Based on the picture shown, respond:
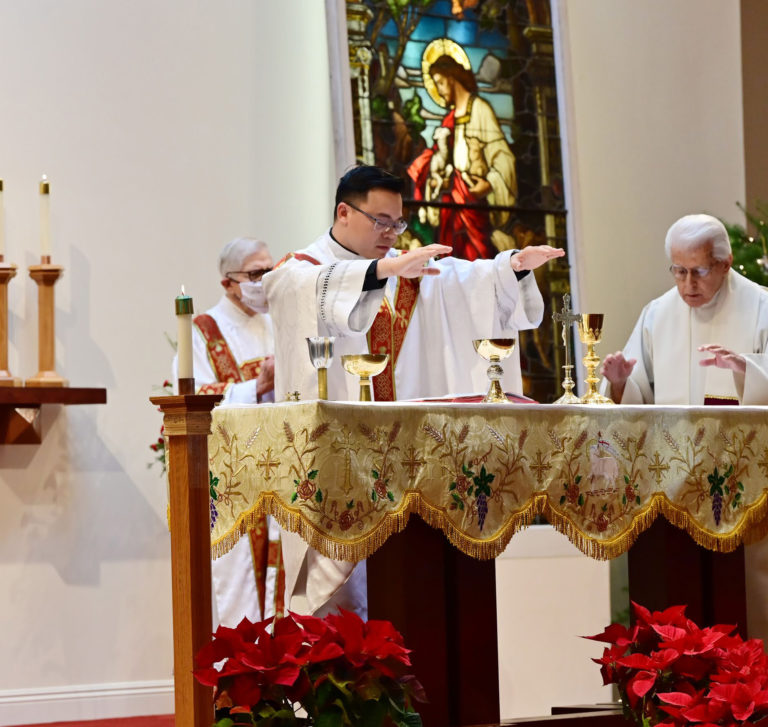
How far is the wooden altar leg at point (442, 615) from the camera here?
3.71 m

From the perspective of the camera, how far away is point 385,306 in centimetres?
457

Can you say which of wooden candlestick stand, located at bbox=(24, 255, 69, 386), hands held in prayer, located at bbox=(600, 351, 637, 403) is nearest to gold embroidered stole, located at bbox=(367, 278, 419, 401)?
hands held in prayer, located at bbox=(600, 351, 637, 403)

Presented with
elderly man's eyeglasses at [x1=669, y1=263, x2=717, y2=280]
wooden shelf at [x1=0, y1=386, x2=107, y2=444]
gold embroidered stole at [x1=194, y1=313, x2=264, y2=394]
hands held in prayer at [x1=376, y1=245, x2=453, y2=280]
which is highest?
elderly man's eyeglasses at [x1=669, y1=263, x2=717, y2=280]

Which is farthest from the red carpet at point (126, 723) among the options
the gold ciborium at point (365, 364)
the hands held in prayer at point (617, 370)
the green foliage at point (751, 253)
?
the green foliage at point (751, 253)

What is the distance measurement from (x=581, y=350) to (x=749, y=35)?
260cm

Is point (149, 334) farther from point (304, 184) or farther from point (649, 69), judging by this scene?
point (649, 69)

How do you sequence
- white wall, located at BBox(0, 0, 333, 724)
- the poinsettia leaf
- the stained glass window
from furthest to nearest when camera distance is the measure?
the stained glass window < white wall, located at BBox(0, 0, 333, 724) < the poinsettia leaf

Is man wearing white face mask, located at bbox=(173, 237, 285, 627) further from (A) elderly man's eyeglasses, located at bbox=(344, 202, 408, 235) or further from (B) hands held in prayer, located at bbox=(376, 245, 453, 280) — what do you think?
(B) hands held in prayer, located at bbox=(376, 245, 453, 280)

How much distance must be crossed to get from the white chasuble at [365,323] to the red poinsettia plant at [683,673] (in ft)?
2.77

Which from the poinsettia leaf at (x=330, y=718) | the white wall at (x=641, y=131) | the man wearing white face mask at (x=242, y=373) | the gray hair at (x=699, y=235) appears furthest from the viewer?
the white wall at (x=641, y=131)

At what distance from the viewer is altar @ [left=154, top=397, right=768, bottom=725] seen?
11.1ft

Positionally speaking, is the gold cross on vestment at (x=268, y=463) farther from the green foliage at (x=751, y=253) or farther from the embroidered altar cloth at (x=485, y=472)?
the green foliage at (x=751, y=253)

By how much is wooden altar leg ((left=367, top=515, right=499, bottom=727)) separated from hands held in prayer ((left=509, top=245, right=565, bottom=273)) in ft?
3.24

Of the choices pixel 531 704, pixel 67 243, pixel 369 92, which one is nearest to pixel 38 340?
pixel 67 243
